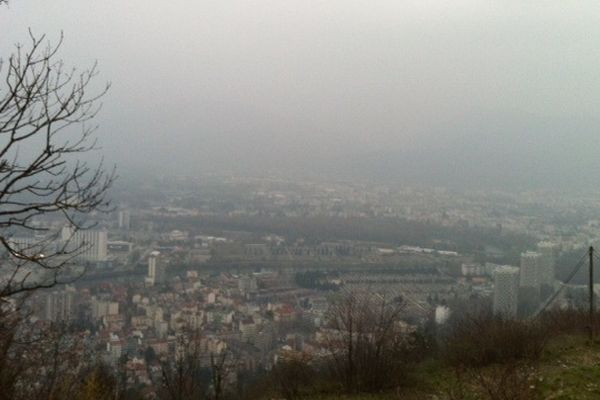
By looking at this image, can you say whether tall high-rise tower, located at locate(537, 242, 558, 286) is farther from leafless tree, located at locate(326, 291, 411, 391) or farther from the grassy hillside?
leafless tree, located at locate(326, 291, 411, 391)

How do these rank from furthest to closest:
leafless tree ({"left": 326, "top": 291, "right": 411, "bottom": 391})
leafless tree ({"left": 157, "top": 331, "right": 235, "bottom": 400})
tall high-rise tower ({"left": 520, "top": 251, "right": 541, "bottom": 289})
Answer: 1. tall high-rise tower ({"left": 520, "top": 251, "right": 541, "bottom": 289})
2. leafless tree ({"left": 326, "top": 291, "right": 411, "bottom": 391})
3. leafless tree ({"left": 157, "top": 331, "right": 235, "bottom": 400})

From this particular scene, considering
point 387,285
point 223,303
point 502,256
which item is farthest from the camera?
point 502,256

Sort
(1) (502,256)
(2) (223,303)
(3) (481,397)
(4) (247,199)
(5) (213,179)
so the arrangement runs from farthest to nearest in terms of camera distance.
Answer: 1. (5) (213,179)
2. (4) (247,199)
3. (1) (502,256)
4. (2) (223,303)
5. (3) (481,397)

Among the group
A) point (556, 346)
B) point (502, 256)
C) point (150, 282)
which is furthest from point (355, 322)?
point (502, 256)

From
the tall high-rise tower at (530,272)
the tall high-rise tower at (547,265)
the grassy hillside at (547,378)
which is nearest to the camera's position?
the grassy hillside at (547,378)

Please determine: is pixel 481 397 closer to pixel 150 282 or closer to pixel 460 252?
pixel 150 282

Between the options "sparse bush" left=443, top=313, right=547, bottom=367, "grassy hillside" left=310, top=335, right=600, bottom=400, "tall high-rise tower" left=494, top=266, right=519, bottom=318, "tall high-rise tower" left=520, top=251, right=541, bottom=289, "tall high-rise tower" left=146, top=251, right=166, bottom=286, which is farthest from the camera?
"tall high-rise tower" left=146, top=251, right=166, bottom=286

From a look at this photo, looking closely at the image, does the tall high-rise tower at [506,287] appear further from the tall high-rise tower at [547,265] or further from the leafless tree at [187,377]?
the leafless tree at [187,377]

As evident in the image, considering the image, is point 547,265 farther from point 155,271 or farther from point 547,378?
point 547,378

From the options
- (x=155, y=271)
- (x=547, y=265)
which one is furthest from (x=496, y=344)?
(x=155, y=271)

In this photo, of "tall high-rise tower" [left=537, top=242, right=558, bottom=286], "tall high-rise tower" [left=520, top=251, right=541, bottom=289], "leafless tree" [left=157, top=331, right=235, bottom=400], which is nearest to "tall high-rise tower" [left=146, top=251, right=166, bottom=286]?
"tall high-rise tower" [left=520, top=251, right=541, bottom=289]

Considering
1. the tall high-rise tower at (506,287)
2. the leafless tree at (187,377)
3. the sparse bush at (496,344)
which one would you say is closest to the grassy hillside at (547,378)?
the sparse bush at (496,344)
